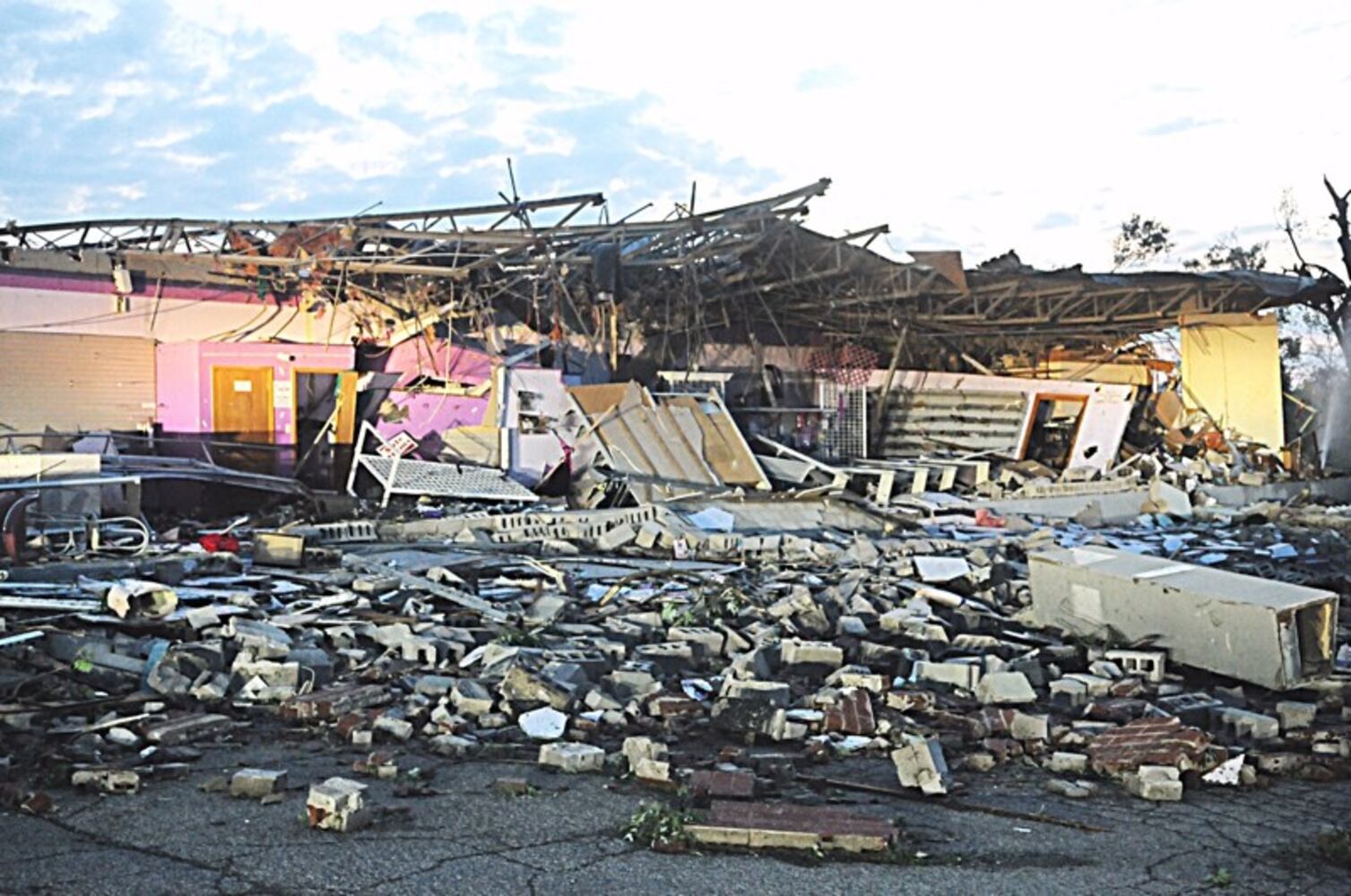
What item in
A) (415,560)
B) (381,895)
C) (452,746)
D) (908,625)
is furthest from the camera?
(415,560)

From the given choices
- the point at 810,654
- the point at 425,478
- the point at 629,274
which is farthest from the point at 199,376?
the point at 810,654

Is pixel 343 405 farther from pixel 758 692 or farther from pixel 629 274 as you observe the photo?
pixel 758 692

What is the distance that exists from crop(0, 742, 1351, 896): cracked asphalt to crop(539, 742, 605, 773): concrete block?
0.08 m

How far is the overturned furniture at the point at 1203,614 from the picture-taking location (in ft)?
24.8

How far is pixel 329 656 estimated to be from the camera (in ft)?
25.8

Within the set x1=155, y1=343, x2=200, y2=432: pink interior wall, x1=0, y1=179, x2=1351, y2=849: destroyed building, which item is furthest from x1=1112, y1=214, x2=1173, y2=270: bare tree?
x1=155, y1=343, x2=200, y2=432: pink interior wall

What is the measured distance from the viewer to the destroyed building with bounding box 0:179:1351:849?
6637mm

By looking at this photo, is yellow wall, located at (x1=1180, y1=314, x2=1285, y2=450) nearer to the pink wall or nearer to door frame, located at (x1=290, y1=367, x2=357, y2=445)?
door frame, located at (x1=290, y1=367, x2=357, y2=445)

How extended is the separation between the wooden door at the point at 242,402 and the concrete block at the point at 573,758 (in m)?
12.8

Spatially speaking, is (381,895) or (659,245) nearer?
(381,895)

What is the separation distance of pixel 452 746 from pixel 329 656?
204 cm

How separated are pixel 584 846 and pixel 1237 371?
76.8ft

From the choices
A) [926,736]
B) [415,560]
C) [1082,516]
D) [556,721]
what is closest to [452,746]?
[556,721]

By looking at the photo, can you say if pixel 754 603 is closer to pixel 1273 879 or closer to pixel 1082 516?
pixel 1273 879
